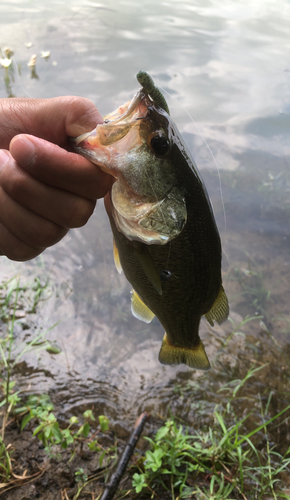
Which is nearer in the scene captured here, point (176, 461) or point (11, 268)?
point (176, 461)

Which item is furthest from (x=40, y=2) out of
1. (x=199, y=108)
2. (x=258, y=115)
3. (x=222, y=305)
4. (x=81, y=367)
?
(x=222, y=305)

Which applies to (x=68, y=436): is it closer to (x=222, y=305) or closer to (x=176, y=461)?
(x=176, y=461)

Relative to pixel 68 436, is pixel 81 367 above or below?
below

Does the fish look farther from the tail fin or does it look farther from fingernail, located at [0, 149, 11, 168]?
the tail fin

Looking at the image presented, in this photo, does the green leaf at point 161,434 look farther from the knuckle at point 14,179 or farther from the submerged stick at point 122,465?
the knuckle at point 14,179

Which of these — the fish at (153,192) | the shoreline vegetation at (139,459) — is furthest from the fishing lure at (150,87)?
the shoreline vegetation at (139,459)

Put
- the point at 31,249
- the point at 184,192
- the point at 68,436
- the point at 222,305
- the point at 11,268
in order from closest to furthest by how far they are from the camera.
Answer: the point at 184,192 → the point at 31,249 → the point at 222,305 → the point at 68,436 → the point at 11,268

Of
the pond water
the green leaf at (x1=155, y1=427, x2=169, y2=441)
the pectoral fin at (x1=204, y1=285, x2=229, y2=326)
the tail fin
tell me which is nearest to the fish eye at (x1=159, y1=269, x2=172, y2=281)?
the pectoral fin at (x1=204, y1=285, x2=229, y2=326)

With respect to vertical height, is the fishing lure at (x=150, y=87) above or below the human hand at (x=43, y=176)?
above
